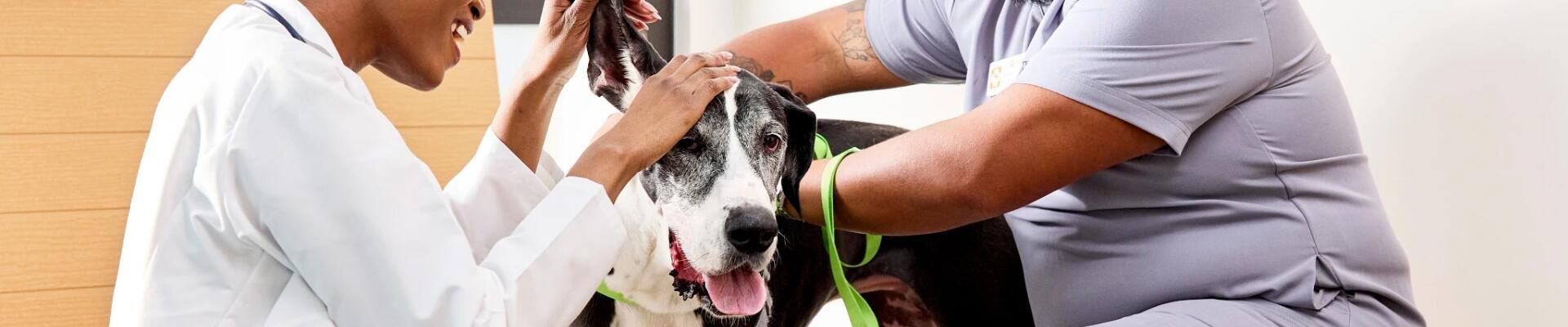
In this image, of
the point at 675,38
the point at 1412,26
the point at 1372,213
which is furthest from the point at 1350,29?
the point at 675,38

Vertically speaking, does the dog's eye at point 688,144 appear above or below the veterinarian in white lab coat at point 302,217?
below

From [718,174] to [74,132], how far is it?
3144 millimetres

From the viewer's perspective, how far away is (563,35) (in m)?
1.57

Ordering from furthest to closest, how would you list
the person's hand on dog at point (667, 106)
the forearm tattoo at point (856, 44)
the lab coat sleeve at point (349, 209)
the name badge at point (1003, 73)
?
the forearm tattoo at point (856, 44), the name badge at point (1003, 73), the person's hand on dog at point (667, 106), the lab coat sleeve at point (349, 209)

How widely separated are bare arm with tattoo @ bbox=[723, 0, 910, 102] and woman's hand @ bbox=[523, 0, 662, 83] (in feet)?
1.95

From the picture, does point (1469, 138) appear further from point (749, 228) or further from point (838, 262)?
point (749, 228)

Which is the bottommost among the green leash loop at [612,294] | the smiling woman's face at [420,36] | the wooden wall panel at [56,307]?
the wooden wall panel at [56,307]

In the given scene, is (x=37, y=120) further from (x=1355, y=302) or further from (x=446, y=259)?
(x=1355, y=302)

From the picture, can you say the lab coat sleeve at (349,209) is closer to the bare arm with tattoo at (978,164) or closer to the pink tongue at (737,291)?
the pink tongue at (737,291)

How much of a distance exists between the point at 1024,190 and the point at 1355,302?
1.83 feet

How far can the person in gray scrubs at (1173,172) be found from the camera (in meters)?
1.63

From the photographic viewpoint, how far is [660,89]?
138 cm

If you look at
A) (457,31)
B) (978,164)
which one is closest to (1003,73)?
(978,164)

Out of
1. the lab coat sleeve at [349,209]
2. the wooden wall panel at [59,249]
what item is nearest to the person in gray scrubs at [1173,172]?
the lab coat sleeve at [349,209]
